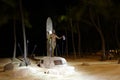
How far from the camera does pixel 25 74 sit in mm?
21141

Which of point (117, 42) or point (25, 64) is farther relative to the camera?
point (117, 42)

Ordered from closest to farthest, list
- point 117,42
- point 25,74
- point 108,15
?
1. point 25,74
2. point 108,15
3. point 117,42

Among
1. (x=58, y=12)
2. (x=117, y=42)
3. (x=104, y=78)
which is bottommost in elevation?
(x=104, y=78)

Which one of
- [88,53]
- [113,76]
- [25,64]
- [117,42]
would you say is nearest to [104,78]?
[113,76]

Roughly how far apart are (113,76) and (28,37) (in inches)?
1305

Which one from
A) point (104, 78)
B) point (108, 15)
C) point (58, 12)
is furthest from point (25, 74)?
point (58, 12)

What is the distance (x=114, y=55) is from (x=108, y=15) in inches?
191

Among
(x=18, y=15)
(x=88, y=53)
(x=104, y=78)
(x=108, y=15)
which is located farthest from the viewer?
(x=88, y=53)

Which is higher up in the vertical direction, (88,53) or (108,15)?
(108,15)

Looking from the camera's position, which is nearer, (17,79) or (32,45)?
(17,79)

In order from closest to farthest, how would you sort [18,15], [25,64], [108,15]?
[25,64], [18,15], [108,15]

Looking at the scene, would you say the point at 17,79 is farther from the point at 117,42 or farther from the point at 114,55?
the point at 117,42

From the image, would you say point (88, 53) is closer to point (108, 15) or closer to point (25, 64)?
point (108, 15)

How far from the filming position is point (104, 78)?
760 inches
